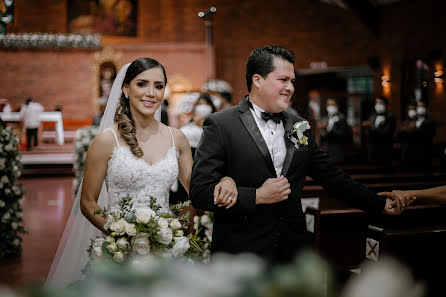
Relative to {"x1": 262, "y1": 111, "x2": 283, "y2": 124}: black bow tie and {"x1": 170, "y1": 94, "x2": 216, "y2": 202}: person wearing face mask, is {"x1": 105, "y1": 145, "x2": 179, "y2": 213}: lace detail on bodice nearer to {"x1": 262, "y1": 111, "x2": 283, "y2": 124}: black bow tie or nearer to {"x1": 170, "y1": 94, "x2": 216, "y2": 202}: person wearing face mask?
{"x1": 262, "y1": 111, "x2": 283, "y2": 124}: black bow tie

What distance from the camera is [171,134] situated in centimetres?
289

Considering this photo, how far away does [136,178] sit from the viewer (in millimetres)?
2693

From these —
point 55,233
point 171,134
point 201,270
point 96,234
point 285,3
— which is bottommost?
point 55,233

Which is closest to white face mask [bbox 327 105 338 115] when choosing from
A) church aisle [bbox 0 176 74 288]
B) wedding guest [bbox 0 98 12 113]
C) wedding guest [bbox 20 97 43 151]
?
church aisle [bbox 0 176 74 288]

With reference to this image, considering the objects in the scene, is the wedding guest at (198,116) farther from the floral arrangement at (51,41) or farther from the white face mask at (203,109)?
the floral arrangement at (51,41)

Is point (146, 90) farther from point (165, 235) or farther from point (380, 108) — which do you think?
point (380, 108)

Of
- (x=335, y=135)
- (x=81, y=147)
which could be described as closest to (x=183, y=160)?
(x=81, y=147)

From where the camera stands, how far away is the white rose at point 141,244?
2186 mm

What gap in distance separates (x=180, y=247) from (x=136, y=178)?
0.61m

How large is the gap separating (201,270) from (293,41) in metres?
16.9

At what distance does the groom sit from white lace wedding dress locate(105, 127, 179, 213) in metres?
0.51

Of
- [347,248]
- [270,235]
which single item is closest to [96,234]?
[270,235]

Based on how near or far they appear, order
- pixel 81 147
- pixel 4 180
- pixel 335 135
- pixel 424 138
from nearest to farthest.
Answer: pixel 4 180 < pixel 81 147 < pixel 335 135 < pixel 424 138

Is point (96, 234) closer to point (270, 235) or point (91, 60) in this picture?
point (270, 235)
